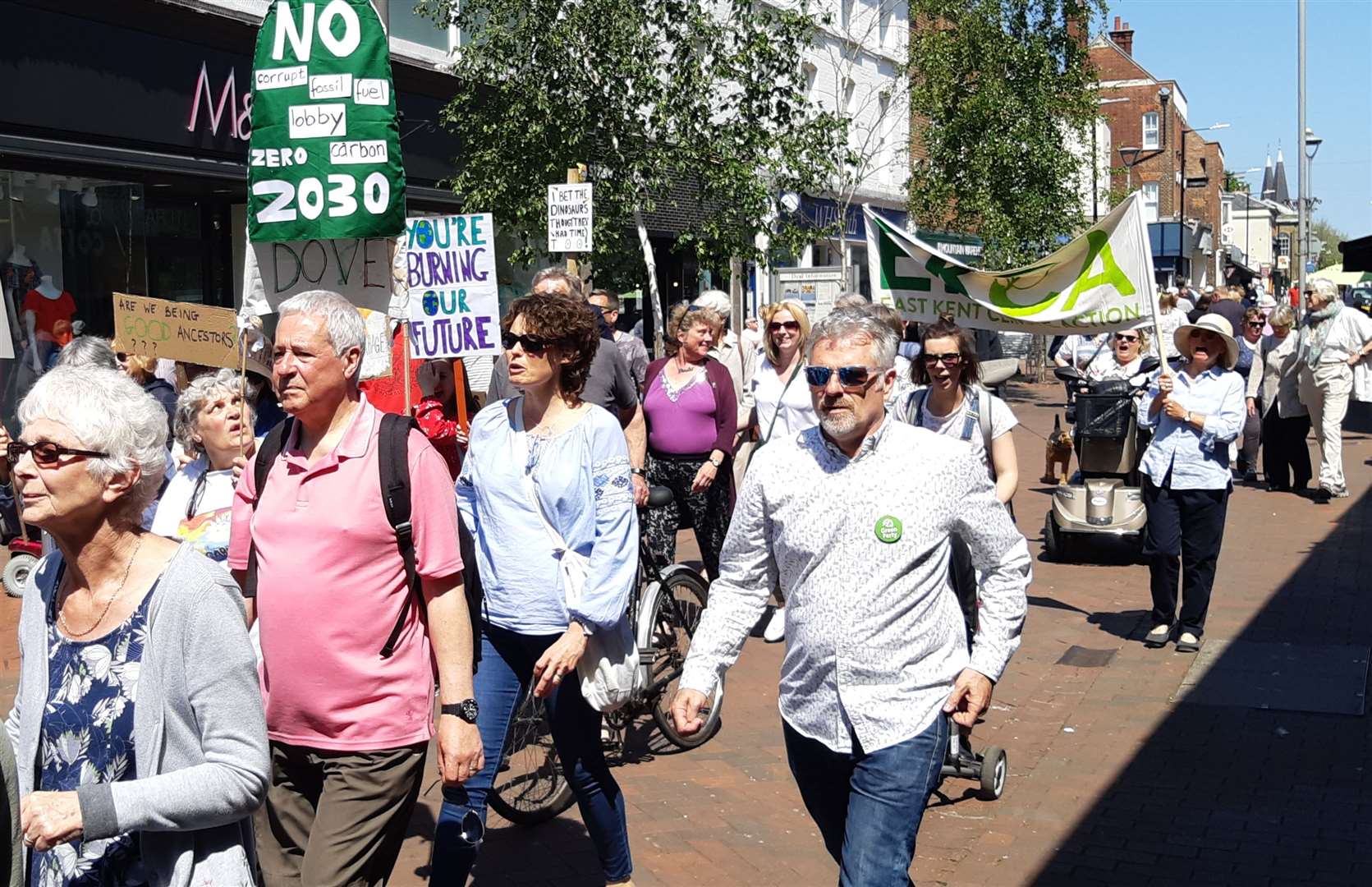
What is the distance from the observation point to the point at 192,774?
2621 mm

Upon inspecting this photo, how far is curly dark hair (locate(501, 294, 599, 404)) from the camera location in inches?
173

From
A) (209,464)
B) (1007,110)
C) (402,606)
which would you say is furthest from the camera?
(1007,110)

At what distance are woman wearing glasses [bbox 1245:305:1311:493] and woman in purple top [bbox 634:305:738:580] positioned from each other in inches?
319

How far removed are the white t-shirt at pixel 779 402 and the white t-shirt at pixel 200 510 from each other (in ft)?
13.4

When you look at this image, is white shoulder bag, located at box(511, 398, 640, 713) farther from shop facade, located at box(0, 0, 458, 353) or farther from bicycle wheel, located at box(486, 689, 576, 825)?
shop facade, located at box(0, 0, 458, 353)

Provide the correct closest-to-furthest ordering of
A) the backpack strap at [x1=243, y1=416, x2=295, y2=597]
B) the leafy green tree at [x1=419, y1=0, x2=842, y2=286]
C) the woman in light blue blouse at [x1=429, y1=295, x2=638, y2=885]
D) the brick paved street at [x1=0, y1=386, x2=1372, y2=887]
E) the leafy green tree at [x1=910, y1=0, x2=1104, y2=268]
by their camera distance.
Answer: the backpack strap at [x1=243, y1=416, x2=295, y2=597], the woman in light blue blouse at [x1=429, y1=295, x2=638, y2=885], the brick paved street at [x1=0, y1=386, x2=1372, y2=887], the leafy green tree at [x1=419, y1=0, x2=842, y2=286], the leafy green tree at [x1=910, y1=0, x2=1104, y2=268]

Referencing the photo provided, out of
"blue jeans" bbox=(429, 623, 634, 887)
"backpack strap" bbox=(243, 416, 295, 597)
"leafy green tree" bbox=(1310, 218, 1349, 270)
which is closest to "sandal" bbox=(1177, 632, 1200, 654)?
"blue jeans" bbox=(429, 623, 634, 887)

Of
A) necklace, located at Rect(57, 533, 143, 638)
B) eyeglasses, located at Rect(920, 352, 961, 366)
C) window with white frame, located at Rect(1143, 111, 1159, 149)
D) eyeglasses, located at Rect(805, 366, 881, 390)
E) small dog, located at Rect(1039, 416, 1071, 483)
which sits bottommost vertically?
small dog, located at Rect(1039, 416, 1071, 483)

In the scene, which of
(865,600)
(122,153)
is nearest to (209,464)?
(865,600)

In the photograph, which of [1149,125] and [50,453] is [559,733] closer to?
[50,453]

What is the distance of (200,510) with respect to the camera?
4.49 m

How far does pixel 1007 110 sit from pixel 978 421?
20256 mm

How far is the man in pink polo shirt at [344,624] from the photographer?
356 centimetres

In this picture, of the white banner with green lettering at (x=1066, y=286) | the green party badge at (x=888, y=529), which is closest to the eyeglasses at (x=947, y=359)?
the green party badge at (x=888, y=529)
